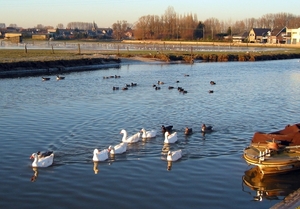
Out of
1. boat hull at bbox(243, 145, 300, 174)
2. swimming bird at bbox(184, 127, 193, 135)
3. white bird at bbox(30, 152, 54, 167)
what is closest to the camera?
boat hull at bbox(243, 145, 300, 174)

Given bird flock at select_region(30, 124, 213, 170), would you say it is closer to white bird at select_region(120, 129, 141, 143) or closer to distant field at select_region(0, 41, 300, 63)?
white bird at select_region(120, 129, 141, 143)

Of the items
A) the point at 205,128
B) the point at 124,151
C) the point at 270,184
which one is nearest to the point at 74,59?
the point at 205,128

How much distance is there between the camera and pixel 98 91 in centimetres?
3288

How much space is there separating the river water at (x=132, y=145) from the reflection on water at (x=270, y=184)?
0.29 feet

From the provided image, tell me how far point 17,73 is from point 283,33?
99539mm

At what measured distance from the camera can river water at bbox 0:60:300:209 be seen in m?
12.4

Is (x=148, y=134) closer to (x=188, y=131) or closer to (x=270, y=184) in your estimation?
(x=188, y=131)

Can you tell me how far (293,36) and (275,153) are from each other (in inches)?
4330

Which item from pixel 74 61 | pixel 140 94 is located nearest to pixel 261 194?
pixel 140 94

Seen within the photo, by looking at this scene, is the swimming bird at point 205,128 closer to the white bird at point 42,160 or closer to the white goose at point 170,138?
the white goose at point 170,138

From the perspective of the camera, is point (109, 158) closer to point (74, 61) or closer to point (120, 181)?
point (120, 181)

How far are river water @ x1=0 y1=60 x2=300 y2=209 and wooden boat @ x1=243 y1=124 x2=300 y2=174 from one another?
2.46ft

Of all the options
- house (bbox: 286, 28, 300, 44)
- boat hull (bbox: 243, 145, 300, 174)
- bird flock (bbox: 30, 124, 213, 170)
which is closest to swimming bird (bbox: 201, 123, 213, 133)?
bird flock (bbox: 30, 124, 213, 170)

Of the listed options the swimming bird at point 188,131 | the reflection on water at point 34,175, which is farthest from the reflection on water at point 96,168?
the swimming bird at point 188,131
